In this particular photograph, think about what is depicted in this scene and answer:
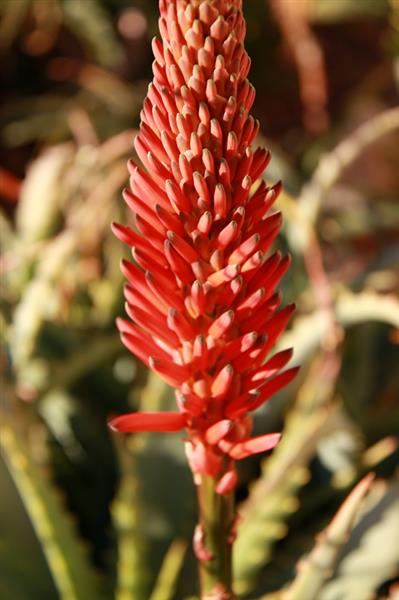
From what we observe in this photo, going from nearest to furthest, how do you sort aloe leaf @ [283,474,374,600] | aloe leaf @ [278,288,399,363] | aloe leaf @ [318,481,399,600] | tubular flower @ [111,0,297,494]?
1. tubular flower @ [111,0,297,494]
2. aloe leaf @ [283,474,374,600]
3. aloe leaf @ [318,481,399,600]
4. aloe leaf @ [278,288,399,363]

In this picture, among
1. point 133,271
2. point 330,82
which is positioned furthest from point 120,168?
point 330,82

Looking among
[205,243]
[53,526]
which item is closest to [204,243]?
[205,243]

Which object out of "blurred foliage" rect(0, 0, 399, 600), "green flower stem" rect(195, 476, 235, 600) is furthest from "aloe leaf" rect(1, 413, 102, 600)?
"green flower stem" rect(195, 476, 235, 600)

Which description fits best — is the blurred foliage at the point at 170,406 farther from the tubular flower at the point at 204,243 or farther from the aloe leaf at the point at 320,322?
the tubular flower at the point at 204,243

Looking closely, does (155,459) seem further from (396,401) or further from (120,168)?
(120,168)

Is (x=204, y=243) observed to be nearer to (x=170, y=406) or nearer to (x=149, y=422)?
(x=149, y=422)

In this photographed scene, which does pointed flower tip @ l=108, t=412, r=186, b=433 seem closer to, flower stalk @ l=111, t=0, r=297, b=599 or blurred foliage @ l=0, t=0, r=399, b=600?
flower stalk @ l=111, t=0, r=297, b=599

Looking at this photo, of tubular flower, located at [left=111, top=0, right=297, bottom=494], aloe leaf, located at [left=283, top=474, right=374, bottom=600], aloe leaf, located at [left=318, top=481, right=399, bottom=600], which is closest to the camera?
tubular flower, located at [left=111, top=0, right=297, bottom=494]
